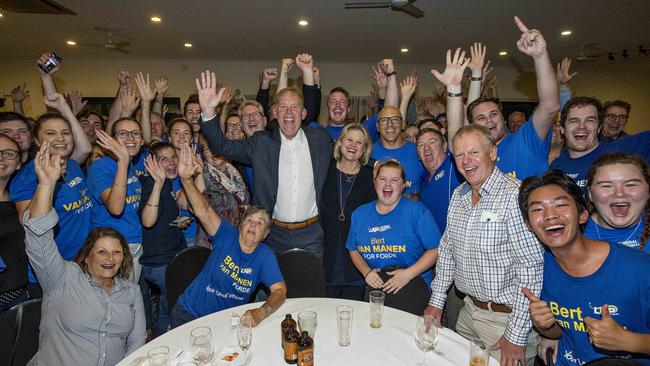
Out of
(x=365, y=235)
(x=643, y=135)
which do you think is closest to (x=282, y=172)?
(x=365, y=235)

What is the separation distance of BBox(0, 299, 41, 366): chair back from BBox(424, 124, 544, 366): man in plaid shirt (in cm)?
210

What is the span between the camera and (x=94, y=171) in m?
2.93

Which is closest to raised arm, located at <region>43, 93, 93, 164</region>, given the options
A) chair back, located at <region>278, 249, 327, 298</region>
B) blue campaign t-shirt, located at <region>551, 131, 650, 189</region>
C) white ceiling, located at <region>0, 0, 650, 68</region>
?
chair back, located at <region>278, 249, 327, 298</region>

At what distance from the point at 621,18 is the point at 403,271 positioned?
24.8ft

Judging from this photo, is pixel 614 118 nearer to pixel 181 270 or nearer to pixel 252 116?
pixel 252 116

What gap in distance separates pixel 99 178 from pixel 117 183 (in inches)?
9.3

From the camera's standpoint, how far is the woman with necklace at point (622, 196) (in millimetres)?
1854

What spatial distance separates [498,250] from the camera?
6.55ft

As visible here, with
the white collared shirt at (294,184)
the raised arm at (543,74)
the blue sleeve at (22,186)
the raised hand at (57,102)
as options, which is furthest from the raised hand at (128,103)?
the raised arm at (543,74)

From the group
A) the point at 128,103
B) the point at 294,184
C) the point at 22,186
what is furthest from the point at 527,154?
the point at 128,103

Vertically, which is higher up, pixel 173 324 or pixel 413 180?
pixel 413 180

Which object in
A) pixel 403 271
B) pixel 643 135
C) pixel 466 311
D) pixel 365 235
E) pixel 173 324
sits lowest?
pixel 173 324

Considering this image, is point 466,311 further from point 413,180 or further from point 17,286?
point 17,286

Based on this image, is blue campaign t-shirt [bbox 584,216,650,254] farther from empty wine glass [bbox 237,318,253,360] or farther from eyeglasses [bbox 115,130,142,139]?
eyeglasses [bbox 115,130,142,139]
